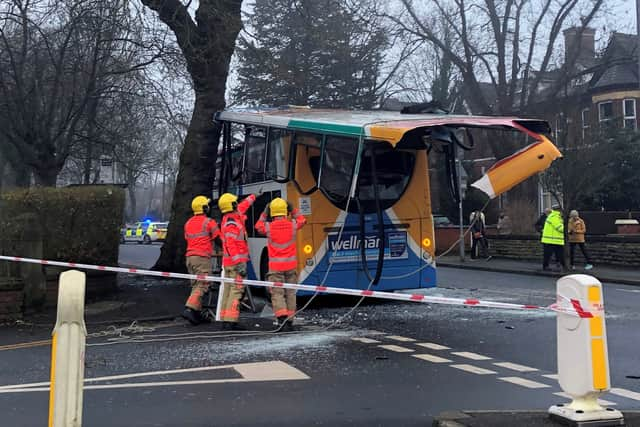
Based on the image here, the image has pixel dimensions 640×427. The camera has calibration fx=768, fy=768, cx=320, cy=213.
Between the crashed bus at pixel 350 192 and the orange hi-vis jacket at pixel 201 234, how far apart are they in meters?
1.55

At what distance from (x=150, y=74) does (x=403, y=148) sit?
8.50 m

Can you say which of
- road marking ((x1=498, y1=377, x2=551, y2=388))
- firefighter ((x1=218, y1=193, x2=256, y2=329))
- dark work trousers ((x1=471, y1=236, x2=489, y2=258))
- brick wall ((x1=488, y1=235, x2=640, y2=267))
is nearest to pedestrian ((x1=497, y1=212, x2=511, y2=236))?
dark work trousers ((x1=471, y1=236, x2=489, y2=258))

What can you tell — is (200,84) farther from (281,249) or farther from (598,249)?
(598,249)

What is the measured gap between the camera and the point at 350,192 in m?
11.7

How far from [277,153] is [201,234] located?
2167mm

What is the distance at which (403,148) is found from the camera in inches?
498

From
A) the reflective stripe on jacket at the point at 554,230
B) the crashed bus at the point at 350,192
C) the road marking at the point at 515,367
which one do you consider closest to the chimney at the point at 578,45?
the reflective stripe on jacket at the point at 554,230

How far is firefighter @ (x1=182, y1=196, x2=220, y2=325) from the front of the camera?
11.2 m

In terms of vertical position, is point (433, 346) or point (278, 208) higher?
point (278, 208)

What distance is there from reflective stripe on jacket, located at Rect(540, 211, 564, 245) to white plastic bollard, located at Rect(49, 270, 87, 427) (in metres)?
17.6

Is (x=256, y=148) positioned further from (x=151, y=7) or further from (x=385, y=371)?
(x=385, y=371)

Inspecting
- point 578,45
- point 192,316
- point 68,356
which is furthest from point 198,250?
point 578,45

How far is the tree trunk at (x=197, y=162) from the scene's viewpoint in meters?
16.9

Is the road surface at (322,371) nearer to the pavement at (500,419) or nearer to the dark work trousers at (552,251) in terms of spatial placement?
the pavement at (500,419)
